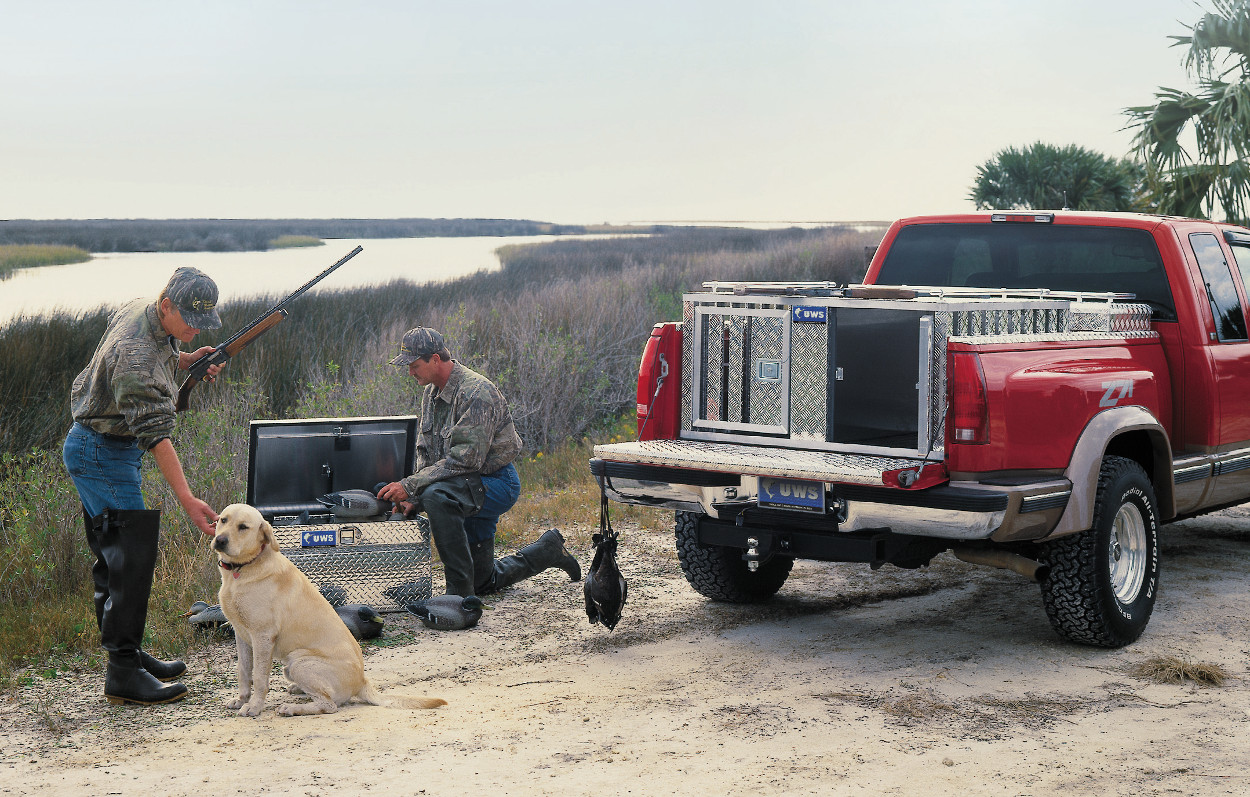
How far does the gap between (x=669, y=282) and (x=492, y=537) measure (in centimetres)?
1989

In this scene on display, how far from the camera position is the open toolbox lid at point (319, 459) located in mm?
7168

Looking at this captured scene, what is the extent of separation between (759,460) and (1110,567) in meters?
1.87

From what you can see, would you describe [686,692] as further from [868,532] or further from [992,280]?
[992,280]

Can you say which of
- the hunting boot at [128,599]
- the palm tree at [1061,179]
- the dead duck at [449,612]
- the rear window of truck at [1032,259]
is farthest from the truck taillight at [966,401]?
the palm tree at [1061,179]

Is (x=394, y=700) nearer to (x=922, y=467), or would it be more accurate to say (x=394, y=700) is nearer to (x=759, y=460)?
(x=759, y=460)

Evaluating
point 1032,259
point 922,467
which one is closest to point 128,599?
point 922,467

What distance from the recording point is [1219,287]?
7.74 m

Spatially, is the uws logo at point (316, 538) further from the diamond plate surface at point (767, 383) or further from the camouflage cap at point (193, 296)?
the diamond plate surface at point (767, 383)

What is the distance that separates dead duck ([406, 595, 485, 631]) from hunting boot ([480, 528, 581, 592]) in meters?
0.77

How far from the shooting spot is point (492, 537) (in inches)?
306

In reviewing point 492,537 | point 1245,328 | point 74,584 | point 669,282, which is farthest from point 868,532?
point 669,282

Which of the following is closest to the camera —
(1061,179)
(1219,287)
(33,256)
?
(1219,287)

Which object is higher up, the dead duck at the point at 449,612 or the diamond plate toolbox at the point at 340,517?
the diamond plate toolbox at the point at 340,517

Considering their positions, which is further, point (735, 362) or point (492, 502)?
point (492, 502)
